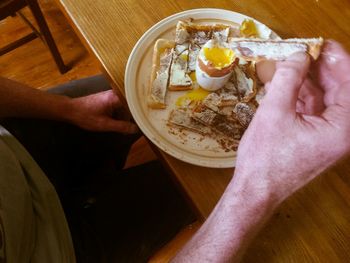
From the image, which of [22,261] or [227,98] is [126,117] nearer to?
[227,98]

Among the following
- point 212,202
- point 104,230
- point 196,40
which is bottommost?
point 104,230

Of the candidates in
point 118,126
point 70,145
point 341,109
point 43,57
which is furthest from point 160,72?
point 43,57

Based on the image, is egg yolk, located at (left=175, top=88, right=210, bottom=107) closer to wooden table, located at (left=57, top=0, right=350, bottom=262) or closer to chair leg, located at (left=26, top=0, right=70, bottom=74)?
wooden table, located at (left=57, top=0, right=350, bottom=262)

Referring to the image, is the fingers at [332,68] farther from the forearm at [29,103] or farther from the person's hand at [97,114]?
the forearm at [29,103]

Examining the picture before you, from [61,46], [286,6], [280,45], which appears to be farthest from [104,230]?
[61,46]

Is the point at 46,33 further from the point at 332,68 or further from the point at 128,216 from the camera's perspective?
the point at 332,68

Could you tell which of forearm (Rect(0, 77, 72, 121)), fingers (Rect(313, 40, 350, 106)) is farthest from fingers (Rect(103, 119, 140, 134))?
fingers (Rect(313, 40, 350, 106))

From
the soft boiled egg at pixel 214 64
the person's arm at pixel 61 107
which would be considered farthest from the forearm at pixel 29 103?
the soft boiled egg at pixel 214 64
